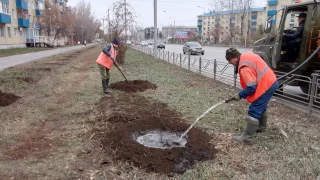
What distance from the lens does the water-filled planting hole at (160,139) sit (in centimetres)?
415

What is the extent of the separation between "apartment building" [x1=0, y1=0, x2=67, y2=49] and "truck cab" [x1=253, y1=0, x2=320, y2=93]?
107ft

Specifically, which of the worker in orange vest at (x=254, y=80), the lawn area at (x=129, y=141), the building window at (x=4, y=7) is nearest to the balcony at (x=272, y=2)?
the building window at (x=4, y=7)

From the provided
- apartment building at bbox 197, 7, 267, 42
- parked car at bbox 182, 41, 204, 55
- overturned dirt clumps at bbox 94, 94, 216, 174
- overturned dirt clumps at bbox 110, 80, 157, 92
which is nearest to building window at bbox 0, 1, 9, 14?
parked car at bbox 182, 41, 204, 55

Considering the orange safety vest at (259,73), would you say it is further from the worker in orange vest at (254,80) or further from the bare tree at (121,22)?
the bare tree at (121,22)

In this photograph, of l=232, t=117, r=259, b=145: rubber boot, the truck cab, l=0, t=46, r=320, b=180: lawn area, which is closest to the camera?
l=0, t=46, r=320, b=180: lawn area

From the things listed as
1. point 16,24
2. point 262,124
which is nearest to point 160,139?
point 262,124

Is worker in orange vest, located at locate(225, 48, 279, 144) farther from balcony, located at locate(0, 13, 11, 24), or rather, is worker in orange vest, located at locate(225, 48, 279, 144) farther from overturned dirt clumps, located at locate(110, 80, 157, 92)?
balcony, located at locate(0, 13, 11, 24)

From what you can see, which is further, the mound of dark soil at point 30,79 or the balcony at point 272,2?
the balcony at point 272,2

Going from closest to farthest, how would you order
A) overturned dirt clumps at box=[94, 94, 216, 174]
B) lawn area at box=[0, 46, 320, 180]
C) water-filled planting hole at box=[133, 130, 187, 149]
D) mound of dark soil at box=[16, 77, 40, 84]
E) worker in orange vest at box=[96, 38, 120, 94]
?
lawn area at box=[0, 46, 320, 180]
overturned dirt clumps at box=[94, 94, 216, 174]
water-filled planting hole at box=[133, 130, 187, 149]
worker in orange vest at box=[96, 38, 120, 94]
mound of dark soil at box=[16, 77, 40, 84]

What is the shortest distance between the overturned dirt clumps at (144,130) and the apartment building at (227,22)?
57.0 metres

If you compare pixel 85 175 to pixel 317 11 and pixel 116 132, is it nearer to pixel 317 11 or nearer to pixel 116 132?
pixel 116 132

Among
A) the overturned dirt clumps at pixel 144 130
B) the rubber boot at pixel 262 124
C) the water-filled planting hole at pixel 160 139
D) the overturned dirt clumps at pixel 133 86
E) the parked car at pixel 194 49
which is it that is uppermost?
the parked car at pixel 194 49

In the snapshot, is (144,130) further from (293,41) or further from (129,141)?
(293,41)

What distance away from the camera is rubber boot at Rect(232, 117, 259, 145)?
3.97m
